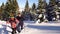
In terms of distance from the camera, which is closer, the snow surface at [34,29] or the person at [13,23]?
the snow surface at [34,29]

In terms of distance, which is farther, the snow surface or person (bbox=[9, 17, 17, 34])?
person (bbox=[9, 17, 17, 34])

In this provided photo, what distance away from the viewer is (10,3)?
227 feet

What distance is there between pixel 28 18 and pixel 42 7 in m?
12.6

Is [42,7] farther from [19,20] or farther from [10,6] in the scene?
[19,20]

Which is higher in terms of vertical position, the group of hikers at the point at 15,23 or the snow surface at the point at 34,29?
the group of hikers at the point at 15,23

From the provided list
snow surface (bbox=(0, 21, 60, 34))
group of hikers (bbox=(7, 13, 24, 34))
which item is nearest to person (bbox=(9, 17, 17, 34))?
group of hikers (bbox=(7, 13, 24, 34))

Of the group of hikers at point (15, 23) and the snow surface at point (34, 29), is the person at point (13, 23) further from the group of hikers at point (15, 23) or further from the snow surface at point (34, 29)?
the snow surface at point (34, 29)

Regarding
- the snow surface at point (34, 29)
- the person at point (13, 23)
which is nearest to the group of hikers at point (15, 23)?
the person at point (13, 23)

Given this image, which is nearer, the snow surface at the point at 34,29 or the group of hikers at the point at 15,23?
the snow surface at the point at 34,29

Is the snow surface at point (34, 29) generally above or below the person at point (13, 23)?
below

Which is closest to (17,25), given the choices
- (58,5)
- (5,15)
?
(5,15)

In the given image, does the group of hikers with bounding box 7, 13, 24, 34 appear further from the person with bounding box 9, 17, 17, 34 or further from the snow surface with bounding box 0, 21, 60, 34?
the snow surface with bounding box 0, 21, 60, 34

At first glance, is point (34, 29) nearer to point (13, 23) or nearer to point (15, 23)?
point (15, 23)

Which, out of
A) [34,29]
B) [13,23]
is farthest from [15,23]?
[34,29]
